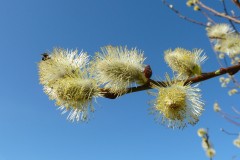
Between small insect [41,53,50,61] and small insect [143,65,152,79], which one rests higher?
small insect [41,53,50,61]

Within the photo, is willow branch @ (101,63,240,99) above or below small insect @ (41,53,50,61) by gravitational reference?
below

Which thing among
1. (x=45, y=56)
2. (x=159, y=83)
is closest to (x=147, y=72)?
(x=159, y=83)

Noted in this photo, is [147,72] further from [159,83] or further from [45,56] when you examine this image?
[45,56]

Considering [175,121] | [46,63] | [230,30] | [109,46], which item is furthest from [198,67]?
[230,30]

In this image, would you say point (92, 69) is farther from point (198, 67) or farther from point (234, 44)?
Result: point (234, 44)

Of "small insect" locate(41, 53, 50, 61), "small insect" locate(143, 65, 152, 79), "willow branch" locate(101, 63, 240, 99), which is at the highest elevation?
"small insect" locate(41, 53, 50, 61)

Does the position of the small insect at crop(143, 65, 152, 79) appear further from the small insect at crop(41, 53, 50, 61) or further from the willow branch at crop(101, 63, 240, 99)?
the small insect at crop(41, 53, 50, 61)

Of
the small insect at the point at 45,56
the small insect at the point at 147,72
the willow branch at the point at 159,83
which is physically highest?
the small insect at the point at 45,56

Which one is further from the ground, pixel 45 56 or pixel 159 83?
pixel 45 56

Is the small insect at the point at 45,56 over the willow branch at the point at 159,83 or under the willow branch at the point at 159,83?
over

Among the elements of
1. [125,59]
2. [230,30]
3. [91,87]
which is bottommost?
[91,87]

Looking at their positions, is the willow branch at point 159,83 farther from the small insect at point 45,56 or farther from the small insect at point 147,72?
the small insect at point 45,56
